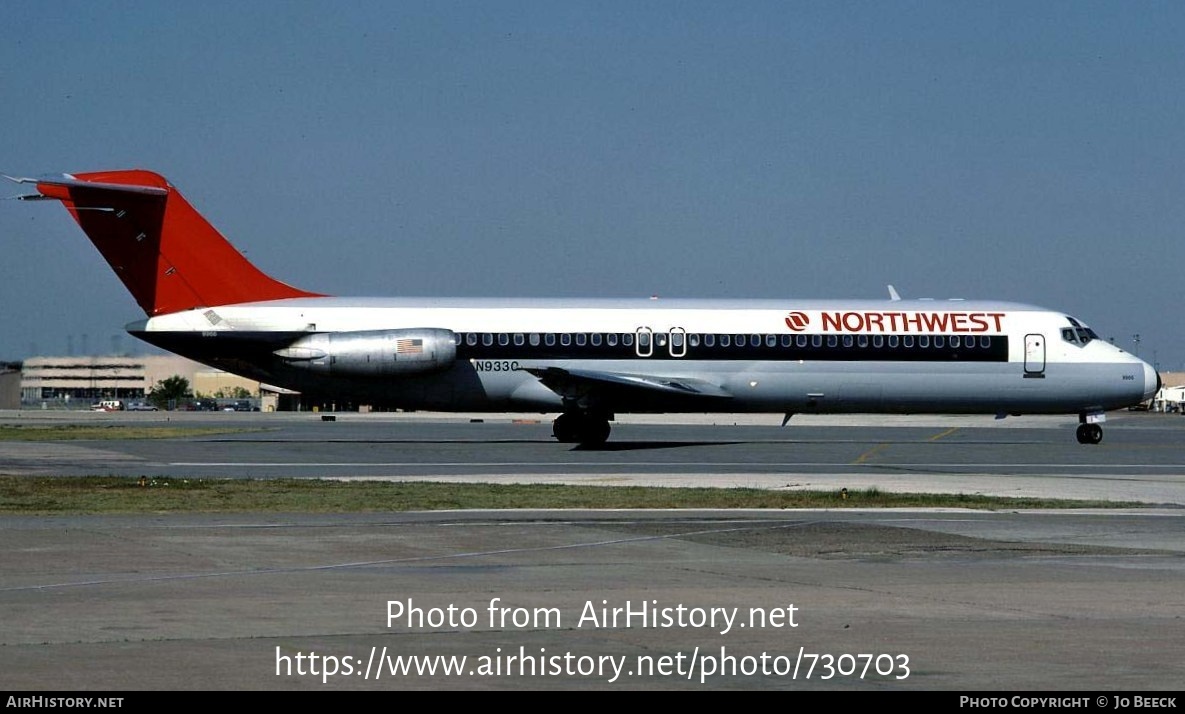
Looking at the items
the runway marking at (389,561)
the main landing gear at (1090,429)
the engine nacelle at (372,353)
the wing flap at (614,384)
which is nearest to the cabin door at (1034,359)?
the main landing gear at (1090,429)

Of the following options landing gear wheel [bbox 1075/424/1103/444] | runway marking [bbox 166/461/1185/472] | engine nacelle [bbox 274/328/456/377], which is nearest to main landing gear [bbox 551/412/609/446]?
engine nacelle [bbox 274/328/456/377]

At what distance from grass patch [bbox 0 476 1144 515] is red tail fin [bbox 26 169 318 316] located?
44.7ft

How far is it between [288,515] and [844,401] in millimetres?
23201

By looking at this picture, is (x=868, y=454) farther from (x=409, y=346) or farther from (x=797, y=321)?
(x=409, y=346)

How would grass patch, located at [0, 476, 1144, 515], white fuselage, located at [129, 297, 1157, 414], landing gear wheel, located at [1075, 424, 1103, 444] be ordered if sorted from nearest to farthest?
grass patch, located at [0, 476, 1144, 515] < white fuselage, located at [129, 297, 1157, 414] < landing gear wheel, located at [1075, 424, 1103, 444]

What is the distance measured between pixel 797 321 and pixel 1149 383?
1047 centimetres

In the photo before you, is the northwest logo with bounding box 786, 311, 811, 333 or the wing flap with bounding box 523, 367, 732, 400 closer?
the wing flap with bounding box 523, 367, 732, 400

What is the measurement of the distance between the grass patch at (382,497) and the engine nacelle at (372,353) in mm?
13035

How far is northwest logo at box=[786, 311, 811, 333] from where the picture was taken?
3897cm

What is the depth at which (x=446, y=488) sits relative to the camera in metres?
23.5

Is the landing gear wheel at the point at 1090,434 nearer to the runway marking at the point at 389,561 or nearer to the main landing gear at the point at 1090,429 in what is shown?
the main landing gear at the point at 1090,429

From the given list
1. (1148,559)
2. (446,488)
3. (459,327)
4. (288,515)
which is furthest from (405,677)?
(459,327)

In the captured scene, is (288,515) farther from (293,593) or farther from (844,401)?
(844,401)

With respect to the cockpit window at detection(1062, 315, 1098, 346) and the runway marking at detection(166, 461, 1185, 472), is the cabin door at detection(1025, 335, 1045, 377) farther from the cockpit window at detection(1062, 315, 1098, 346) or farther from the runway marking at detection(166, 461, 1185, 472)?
the runway marking at detection(166, 461, 1185, 472)
